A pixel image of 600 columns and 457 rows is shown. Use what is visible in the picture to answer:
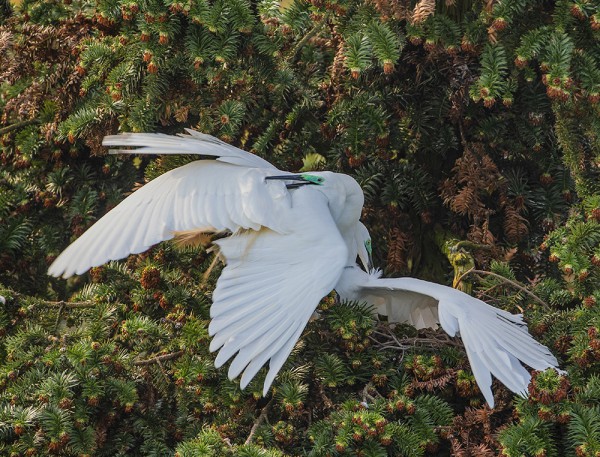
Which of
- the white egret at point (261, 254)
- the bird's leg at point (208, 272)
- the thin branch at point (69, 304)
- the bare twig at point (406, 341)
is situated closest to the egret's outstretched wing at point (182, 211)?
the white egret at point (261, 254)

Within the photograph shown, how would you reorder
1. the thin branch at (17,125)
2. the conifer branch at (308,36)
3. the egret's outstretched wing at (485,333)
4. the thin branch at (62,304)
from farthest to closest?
the thin branch at (17,125), the conifer branch at (308,36), the thin branch at (62,304), the egret's outstretched wing at (485,333)

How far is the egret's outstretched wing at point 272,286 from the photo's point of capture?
2803mm

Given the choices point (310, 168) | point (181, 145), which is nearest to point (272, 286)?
point (181, 145)

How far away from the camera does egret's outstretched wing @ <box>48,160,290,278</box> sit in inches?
119

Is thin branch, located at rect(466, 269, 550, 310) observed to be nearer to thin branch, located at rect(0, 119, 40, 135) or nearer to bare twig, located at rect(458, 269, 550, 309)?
bare twig, located at rect(458, 269, 550, 309)

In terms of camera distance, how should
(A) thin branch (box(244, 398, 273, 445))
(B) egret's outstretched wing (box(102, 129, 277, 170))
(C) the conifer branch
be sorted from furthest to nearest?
(C) the conifer branch < (B) egret's outstretched wing (box(102, 129, 277, 170)) < (A) thin branch (box(244, 398, 273, 445))

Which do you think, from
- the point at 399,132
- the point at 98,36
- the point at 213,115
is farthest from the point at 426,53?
the point at 98,36

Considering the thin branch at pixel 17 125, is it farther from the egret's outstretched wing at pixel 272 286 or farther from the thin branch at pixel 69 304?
the egret's outstretched wing at pixel 272 286

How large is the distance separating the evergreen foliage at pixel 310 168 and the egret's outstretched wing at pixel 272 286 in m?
0.14

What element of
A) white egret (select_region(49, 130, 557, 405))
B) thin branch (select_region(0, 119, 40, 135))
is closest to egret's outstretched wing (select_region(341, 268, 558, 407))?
white egret (select_region(49, 130, 557, 405))

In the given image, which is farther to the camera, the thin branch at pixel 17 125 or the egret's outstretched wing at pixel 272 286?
the thin branch at pixel 17 125

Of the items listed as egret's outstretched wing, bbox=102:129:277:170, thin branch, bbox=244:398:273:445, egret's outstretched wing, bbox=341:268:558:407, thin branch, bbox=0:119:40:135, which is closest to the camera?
thin branch, bbox=244:398:273:445

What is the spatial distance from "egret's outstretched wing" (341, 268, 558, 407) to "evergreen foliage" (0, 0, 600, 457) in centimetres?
6

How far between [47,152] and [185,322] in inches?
40.2
